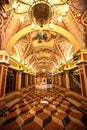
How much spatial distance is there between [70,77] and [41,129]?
734 centimetres

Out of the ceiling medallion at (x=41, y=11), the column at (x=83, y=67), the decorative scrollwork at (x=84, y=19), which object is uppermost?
the decorative scrollwork at (x=84, y=19)

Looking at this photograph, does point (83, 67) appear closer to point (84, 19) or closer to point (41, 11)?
point (84, 19)

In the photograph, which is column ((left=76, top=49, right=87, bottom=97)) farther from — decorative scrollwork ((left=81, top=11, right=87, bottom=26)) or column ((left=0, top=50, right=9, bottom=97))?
column ((left=0, top=50, right=9, bottom=97))

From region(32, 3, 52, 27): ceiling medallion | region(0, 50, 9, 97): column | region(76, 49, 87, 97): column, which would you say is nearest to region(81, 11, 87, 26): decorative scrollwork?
region(76, 49, 87, 97): column

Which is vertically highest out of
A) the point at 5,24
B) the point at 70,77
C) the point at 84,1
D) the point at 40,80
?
the point at 84,1

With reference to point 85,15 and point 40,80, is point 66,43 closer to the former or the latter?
point 85,15

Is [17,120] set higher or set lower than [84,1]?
lower

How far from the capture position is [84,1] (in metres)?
4.02

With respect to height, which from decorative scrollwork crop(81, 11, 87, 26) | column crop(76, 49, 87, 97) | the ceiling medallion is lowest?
column crop(76, 49, 87, 97)

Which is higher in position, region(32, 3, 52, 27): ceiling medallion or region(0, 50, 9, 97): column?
region(32, 3, 52, 27): ceiling medallion

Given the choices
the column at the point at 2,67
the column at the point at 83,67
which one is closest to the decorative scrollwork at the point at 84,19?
the column at the point at 83,67

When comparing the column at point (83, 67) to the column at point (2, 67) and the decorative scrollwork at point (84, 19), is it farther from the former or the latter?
the column at point (2, 67)

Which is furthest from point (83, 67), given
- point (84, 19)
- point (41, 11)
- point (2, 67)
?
point (2, 67)

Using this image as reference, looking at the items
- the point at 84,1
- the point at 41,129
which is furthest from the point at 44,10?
the point at 41,129
